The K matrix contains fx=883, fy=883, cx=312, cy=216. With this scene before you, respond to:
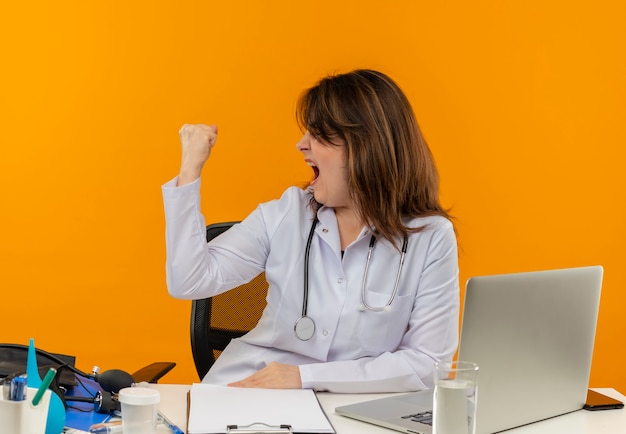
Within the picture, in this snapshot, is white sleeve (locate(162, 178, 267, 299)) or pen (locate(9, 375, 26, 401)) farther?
white sleeve (locate(162, 178, 267, 299))

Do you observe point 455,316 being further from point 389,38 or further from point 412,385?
point 389,38

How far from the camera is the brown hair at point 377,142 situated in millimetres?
2193

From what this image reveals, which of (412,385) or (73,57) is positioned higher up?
(73,57)

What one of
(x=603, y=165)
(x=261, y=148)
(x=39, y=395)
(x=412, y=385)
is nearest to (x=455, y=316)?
(x=412, y=385)

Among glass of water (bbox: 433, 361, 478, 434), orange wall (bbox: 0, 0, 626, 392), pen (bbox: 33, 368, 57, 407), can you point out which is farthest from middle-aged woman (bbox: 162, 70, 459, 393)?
orange wall (bbox: 0, 0, 626, 392)

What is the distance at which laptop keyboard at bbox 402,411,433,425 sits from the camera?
5.25 feet

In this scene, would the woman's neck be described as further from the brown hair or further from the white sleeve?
the white sleeve

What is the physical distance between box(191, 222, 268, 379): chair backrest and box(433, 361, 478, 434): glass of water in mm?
1123

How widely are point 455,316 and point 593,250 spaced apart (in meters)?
1.89

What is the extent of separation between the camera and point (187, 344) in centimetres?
362

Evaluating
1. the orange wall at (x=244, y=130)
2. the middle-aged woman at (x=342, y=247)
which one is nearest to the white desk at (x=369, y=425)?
the middle-aged woman at (x=342, y=247)

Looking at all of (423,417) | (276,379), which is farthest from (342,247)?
(423,417)

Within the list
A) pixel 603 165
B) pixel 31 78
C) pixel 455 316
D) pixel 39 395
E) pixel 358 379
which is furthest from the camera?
pixel 603 165

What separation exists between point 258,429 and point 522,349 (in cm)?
48
